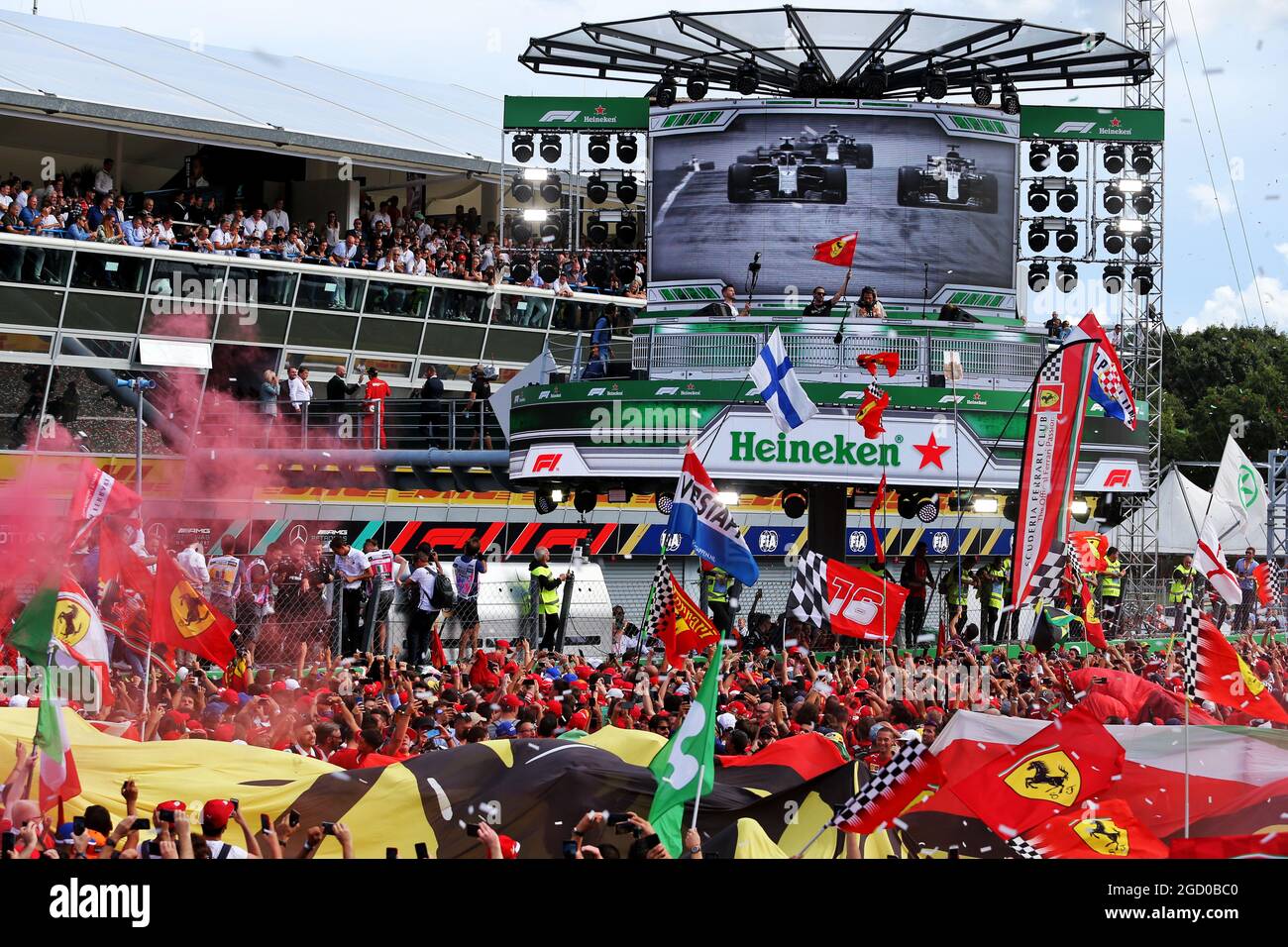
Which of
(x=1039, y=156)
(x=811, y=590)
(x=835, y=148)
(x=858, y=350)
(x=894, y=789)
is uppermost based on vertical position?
(x=1039, y=156)

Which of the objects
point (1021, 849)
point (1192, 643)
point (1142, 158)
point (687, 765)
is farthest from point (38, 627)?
point (1142, 158)

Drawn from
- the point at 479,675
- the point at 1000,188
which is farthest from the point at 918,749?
the point at 1000,188

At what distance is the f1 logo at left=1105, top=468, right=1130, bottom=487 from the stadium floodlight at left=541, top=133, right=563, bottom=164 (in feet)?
35.5

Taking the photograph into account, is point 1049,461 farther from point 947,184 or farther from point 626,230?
point 626,230

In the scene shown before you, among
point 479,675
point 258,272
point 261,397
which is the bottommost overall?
point 479,675

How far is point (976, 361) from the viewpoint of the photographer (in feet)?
87.5

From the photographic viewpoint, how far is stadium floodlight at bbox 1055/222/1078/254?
29000 millimetres

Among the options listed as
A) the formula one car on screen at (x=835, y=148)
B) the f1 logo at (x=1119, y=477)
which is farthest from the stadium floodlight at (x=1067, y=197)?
the f1 logo at (x=1119, y=477)

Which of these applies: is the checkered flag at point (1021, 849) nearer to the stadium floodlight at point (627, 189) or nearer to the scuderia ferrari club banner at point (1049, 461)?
the scuderia ferrari club banner at point (1049, 461)

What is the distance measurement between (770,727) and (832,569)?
5.38m

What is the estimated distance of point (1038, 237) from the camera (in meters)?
29.0

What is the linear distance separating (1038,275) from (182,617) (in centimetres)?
1921
